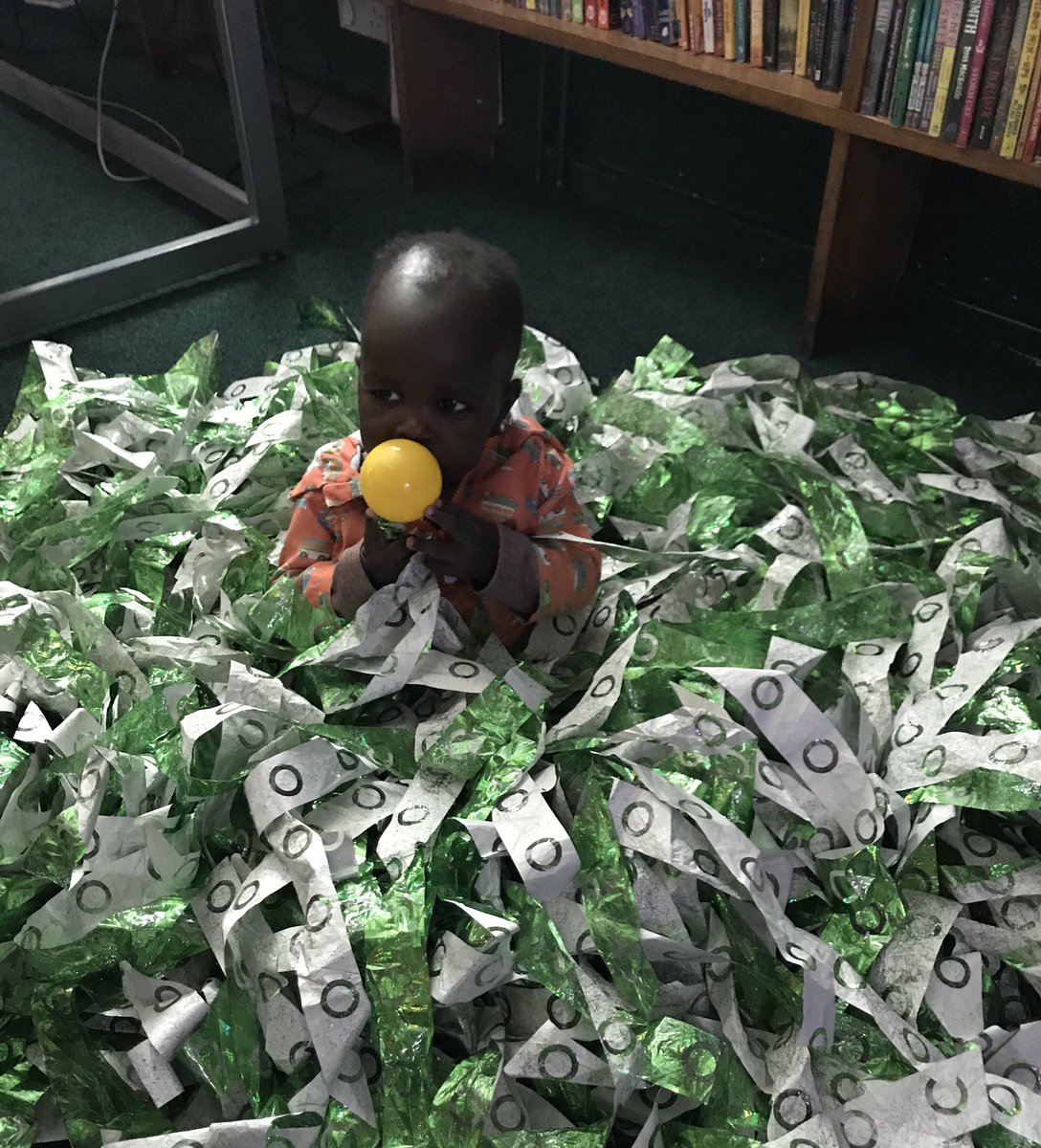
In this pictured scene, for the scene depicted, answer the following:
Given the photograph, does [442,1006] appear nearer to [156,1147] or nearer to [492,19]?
[156,1147]

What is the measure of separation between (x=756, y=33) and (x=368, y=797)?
1342 millimetres

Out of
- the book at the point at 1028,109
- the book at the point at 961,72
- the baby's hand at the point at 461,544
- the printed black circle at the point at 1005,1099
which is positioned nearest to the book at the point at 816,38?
the book at the point at 961,72

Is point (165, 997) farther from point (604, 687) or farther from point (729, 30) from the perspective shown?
point (729, 30)

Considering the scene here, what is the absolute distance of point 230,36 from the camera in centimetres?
179

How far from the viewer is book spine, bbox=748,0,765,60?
5.36 feet

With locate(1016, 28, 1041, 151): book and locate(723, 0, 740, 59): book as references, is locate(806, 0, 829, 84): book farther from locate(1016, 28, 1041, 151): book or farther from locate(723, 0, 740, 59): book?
locate(1016, 28, 1041, 151): book

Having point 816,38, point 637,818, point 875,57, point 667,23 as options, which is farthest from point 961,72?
point 637,818

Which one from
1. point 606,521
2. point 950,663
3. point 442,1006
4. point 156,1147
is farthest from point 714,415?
point 156,1147

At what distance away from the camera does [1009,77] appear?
4.57 ft

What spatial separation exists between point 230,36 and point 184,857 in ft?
4.81

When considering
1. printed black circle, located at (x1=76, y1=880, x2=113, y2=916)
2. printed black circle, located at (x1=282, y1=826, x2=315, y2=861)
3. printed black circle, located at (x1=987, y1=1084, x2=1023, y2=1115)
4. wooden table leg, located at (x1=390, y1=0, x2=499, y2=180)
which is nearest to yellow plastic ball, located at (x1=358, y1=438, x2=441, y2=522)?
printed black circle, located at (x1=282, y1=826, x2=315, y2=861)

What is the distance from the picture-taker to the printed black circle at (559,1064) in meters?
0.76

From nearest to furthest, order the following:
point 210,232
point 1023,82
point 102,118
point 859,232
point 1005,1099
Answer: point 1005,1099 → point 1023,82 → point 859,232 → point 210,232 → point 102,118

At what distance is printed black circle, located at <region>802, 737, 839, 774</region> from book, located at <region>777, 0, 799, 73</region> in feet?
3.89
